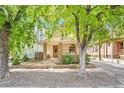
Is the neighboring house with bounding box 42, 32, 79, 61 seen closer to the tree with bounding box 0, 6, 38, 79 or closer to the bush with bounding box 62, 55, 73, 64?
the bush with bounding box 62, 55, 73, 64

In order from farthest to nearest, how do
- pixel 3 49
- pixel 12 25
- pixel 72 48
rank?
1. pixel 72 48
2. pixel 12 25
3. pixel 3 49

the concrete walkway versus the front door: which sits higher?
the front door

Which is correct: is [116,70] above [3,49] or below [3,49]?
below

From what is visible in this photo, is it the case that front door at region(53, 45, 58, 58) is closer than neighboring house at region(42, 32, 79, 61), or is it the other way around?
neighboring house at region(42, 32, 79, 61)

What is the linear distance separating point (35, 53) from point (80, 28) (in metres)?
13.9

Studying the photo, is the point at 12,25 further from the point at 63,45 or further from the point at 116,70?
the point at 63,45

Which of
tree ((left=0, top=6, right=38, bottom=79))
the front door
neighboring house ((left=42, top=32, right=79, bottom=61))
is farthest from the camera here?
the front door

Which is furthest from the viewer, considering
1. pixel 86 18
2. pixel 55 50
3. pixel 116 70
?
pixel 55 50

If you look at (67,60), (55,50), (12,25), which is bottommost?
(67,60)

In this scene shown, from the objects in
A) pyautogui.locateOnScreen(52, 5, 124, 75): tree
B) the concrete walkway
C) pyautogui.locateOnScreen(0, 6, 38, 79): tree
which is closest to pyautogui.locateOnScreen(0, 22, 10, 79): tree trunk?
pyautogui.locateOnScreen(0, 6, 38, 79): tree

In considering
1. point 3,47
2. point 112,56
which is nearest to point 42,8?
point 3,47

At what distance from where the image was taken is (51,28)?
16516 millimetres

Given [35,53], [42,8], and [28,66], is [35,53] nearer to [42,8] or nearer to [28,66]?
[28,66]

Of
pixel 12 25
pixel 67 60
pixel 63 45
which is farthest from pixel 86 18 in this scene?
pixel 63 45
